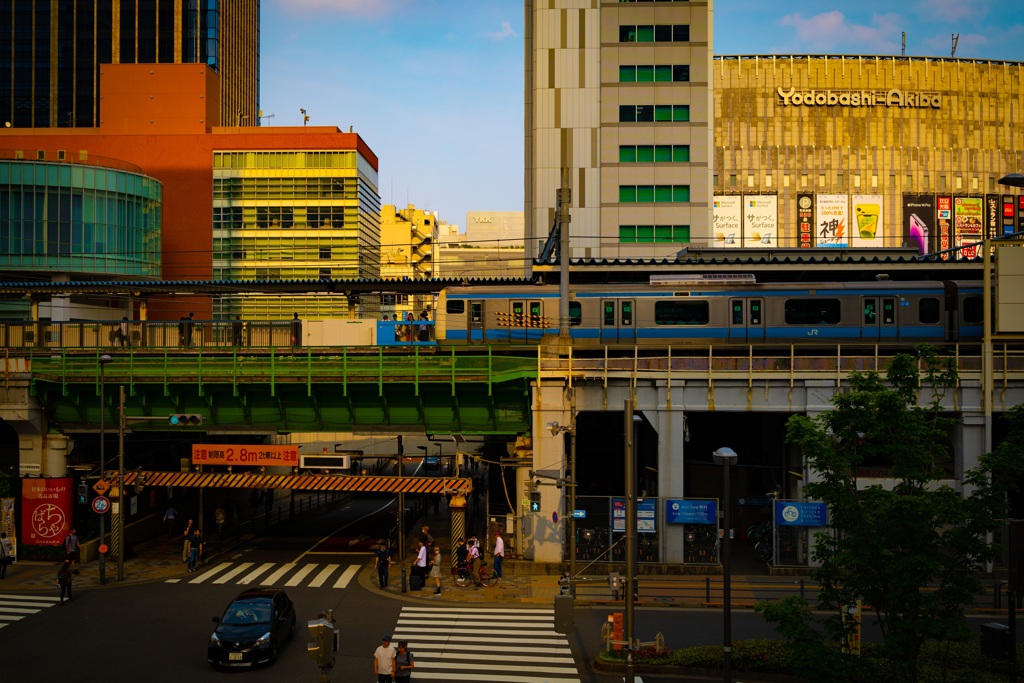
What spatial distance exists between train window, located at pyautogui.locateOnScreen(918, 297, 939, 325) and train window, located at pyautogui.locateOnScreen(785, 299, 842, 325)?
3.42 m

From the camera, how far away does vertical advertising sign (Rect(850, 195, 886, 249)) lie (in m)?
113

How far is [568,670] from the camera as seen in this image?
22.9m

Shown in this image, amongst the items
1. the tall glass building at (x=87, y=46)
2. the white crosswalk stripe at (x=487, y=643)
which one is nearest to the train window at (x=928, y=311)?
the white crosswalk stripe at (x=487, y=643)

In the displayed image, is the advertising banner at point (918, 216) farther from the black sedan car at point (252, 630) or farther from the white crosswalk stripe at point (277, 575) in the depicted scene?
the black sedan car at point (252, 630)

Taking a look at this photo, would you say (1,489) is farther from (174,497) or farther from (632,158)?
(632,158)

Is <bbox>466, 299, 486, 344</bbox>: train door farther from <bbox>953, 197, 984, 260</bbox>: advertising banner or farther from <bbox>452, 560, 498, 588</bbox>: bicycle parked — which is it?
<bbox>953, 197, 984, 260</bbox>: advertising banner

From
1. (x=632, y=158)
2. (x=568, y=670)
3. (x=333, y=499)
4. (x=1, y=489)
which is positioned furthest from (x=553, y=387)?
(x=632, y=158)

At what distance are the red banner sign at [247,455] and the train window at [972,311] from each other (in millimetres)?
28892

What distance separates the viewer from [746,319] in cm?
3947

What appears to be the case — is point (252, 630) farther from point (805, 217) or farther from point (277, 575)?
point (805, 217)

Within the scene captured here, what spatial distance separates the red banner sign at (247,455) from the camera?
34.2m

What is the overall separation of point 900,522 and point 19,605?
2655cm

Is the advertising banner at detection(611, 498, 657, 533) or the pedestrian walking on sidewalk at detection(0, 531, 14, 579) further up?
the advertising banner at detection(611, 498, 657, 533)

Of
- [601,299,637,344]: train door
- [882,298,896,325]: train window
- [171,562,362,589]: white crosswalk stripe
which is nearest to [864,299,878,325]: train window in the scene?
[882,298,896,325]: train window
